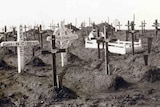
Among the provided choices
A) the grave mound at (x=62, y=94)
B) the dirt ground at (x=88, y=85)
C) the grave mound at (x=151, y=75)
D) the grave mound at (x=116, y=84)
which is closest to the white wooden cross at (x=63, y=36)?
the dirt ground at (x=88, y=85)

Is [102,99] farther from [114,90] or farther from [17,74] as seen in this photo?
[17,74]

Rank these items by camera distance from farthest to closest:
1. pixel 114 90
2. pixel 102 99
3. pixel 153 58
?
pixel 153 58 → pixel 114 90 → pixel 102 99

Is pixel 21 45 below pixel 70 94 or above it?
above

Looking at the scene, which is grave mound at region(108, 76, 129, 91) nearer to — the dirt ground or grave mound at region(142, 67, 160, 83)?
the dirt ground

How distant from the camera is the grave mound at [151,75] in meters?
37.5

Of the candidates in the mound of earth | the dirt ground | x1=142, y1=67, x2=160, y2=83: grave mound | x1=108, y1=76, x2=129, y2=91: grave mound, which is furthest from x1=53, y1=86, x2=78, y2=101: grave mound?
x1=142, y1=67, x2=160, y2=83: grave mound

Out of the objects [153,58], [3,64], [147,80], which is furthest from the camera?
[153,58]

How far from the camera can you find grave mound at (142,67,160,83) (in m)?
37.5

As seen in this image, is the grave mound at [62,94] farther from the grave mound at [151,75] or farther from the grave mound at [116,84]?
the grave mound at [151,75]

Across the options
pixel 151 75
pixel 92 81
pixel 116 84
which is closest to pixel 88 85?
pixel 92 81

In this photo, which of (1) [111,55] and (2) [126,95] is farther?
(1) [111,55]

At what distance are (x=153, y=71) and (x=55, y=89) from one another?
444 inches

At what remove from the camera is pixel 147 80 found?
123ft

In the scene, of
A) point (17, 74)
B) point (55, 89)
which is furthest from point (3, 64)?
point (55, 89)
